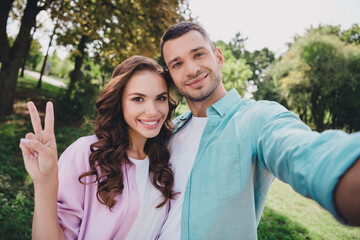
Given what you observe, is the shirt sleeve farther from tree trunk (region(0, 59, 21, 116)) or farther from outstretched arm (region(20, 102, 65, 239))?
tree trunk (region(0, 59, 21, 116))

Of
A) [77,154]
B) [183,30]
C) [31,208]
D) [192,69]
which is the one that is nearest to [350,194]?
[192,69]

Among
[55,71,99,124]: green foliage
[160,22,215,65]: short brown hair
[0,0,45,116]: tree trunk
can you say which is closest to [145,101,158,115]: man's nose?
[160,22,215,65]: short brown hair

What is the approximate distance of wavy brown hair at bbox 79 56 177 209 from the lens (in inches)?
69.6

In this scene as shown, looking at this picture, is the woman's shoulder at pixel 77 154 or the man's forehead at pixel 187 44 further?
the man's forehead at pixel 187 44

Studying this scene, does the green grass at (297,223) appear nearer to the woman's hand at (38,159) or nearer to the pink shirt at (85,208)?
the pink shirt at (85,208)

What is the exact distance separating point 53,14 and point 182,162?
576 cm

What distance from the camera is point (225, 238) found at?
4.80ft

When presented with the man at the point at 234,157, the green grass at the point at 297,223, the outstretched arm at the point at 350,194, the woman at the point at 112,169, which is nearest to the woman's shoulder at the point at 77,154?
the woman at the point at 112,169

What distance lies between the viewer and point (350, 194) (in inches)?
29.4

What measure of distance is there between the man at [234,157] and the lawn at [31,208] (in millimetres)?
3045

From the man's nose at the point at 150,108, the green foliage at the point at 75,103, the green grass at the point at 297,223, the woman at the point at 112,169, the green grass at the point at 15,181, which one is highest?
the man's nose at the point at 150,108

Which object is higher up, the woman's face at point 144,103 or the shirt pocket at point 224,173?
the woman's face at point 144,103

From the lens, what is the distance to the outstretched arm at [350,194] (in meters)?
0.74

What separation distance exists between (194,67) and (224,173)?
1.18 meters
